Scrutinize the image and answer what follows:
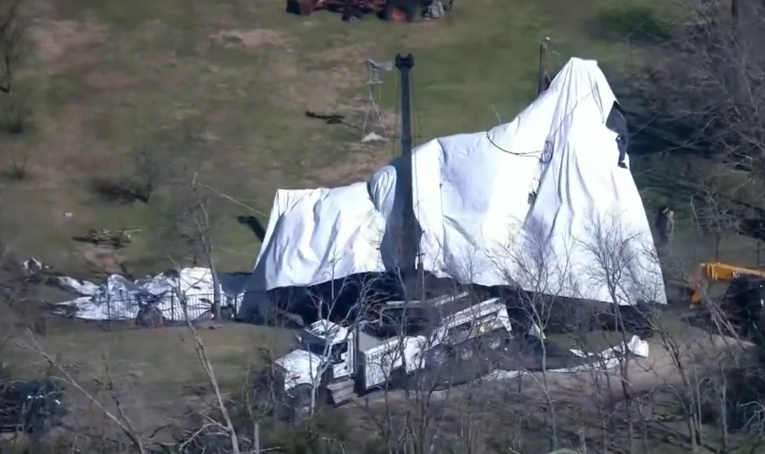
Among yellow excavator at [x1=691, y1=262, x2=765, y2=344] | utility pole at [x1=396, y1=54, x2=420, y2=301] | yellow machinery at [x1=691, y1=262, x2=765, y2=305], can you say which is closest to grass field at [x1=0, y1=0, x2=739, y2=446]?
utility pole at [x1=396, y1=54, x2=420, y2=301]

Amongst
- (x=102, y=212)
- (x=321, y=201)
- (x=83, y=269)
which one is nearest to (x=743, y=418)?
(x=321, y=201)

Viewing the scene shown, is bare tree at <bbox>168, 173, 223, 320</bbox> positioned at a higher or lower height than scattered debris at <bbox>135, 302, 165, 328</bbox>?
higher

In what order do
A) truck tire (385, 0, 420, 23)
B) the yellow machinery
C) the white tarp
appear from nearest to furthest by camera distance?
the yellow machinery < the white tarp < truck tire (385, 0, 420, 23)

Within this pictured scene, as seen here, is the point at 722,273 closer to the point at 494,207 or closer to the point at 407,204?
the point at 494,207

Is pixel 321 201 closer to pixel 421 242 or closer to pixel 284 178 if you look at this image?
pixel 421 242

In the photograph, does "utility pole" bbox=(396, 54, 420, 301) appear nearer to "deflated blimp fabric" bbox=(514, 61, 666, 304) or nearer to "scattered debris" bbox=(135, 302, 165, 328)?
"deflated blimp fabric" bbox=(514, 61, 666, 304)

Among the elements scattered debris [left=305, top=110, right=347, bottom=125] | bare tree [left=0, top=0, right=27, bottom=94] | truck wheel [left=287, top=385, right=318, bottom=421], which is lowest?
truck wheel [left=287, top=385, right=318, bottom=421]

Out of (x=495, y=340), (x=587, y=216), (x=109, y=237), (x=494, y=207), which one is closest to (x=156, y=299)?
(x=109, y=237)
